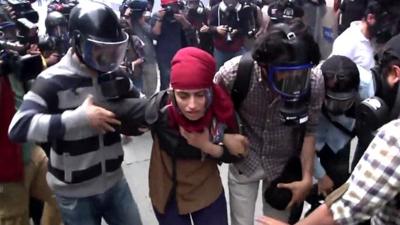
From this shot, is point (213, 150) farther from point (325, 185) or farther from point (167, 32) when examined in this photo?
point (167, 32)

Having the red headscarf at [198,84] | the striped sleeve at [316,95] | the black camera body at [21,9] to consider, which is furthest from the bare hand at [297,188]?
the black camera body at [21,9]

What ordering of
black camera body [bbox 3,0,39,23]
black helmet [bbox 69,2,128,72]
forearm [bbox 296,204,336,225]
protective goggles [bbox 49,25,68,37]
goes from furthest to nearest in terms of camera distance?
1. protective goggles [bbox 49,25,68,37]
2. black camera body [bbox 3,0,39,23]
3. black helmet [bbox 69,2,128,72]
4. forearm [bbox 296,204,336,225]

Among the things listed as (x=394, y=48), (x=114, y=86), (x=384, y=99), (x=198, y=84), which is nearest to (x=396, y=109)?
(x=384, y=99)

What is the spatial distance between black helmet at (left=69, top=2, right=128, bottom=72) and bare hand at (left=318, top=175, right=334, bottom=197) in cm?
118

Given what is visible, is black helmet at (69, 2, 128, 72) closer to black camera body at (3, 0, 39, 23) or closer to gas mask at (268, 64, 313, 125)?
gas mask at (268, 64, 313, 125)

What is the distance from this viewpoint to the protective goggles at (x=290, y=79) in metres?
1.95

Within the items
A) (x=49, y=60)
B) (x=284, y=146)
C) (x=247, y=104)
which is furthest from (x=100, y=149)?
(x=49, y=60)

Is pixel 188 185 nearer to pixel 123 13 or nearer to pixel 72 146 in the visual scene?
pixel 72 146

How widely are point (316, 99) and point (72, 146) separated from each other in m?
1.06

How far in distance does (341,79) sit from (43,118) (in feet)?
4.15

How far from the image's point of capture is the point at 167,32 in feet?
17.6

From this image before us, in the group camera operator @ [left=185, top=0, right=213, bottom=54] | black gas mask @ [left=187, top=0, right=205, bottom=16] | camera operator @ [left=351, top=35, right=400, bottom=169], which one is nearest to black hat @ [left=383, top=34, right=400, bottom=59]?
camera operator @ [left=351, top=35, right=400, bottom=169]

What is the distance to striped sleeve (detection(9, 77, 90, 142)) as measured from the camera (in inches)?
75.5

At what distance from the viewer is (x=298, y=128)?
2.24m
